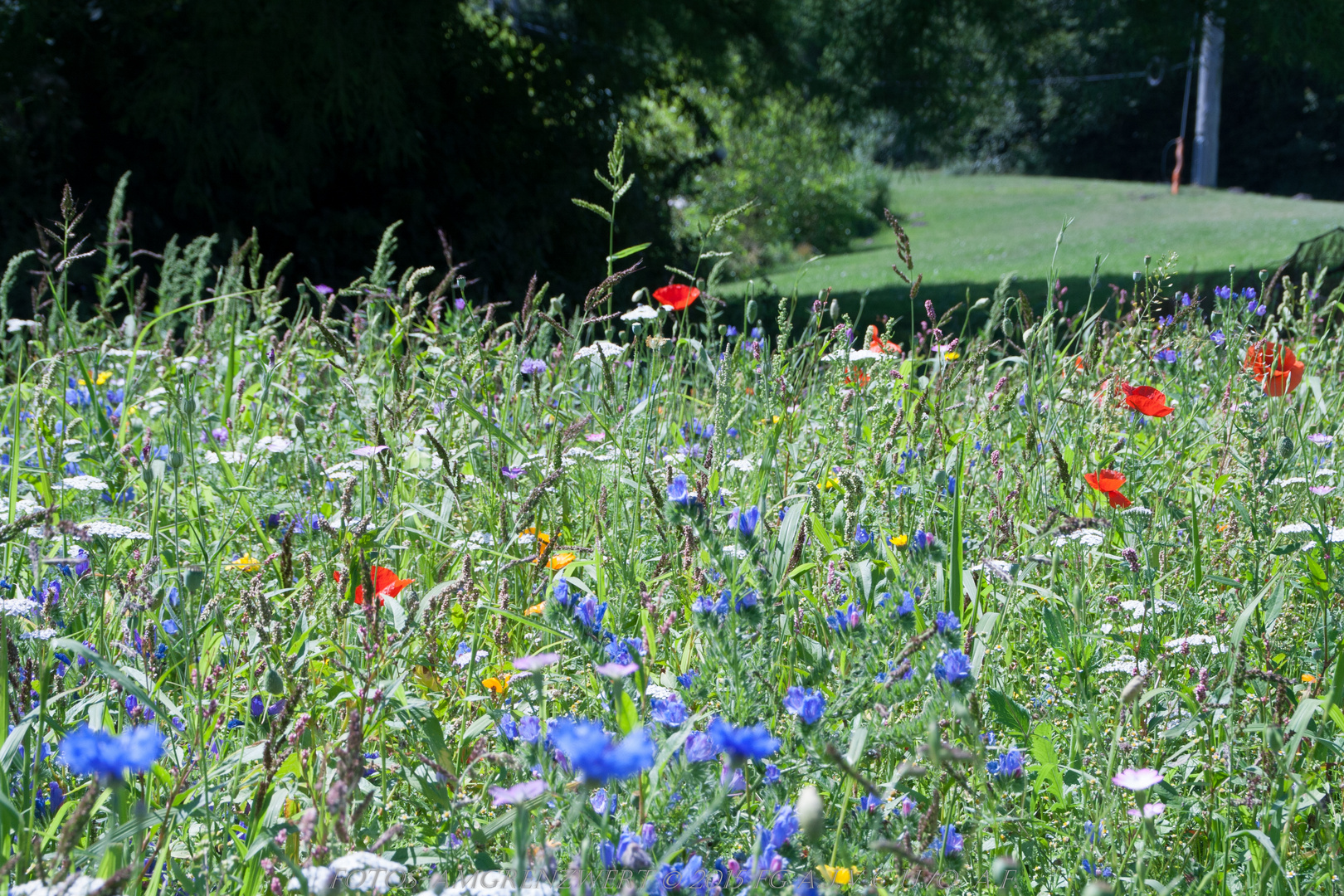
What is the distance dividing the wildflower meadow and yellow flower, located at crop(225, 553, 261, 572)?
4 cm

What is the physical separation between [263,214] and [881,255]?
1396 cm

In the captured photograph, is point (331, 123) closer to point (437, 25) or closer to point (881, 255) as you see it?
point (437, 25)

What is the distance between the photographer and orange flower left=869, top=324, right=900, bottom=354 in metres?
2.41

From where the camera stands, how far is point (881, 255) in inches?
794

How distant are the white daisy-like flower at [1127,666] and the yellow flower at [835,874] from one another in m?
0.58

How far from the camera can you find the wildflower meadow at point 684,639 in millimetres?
989

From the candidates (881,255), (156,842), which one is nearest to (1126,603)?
(156,842)

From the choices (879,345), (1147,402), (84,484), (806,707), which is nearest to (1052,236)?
(879,345)

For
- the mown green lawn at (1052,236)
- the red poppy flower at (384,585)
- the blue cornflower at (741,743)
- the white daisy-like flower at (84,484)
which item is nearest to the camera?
the blue cornflower at (741,743)

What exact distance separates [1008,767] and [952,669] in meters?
0.20

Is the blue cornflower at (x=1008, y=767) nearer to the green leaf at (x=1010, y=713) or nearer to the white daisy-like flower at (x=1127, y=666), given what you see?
the green leaf at (x=1010, y=713)

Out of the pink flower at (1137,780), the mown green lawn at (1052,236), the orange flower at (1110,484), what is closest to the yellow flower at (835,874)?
the pink flower at (1137,780)

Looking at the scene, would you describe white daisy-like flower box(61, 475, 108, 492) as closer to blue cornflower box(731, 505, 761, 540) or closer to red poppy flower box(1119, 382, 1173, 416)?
blue cornflower box(731, 505, 761, 540)

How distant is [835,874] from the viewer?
103cm
